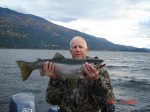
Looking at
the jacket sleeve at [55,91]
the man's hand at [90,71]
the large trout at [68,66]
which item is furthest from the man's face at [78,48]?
the jacket sleeve at [55,91]

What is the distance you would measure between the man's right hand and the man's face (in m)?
0.56

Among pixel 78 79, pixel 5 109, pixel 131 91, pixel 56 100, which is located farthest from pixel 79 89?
pixel 131 91

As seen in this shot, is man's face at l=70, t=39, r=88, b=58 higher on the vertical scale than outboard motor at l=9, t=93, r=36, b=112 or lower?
higher

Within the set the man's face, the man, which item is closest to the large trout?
the man

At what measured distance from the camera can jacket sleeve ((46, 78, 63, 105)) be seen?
20.4 feet

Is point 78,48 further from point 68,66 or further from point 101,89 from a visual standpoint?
→ point 101,89

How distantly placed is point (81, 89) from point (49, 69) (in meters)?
0.83

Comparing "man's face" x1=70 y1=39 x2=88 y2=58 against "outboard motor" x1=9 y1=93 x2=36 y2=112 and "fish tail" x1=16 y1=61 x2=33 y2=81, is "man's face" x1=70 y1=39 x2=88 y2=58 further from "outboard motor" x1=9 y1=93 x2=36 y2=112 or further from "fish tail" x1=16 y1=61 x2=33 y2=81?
"outboard motor" x1=9 y1=93 x2=36 y2=112

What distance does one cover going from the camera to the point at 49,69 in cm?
616

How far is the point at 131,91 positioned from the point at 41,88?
9.80 metres

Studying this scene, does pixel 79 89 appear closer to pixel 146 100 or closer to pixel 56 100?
pixel 56 100

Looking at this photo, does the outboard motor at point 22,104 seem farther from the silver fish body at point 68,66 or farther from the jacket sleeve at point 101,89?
the jacket sleeve at point 101,89

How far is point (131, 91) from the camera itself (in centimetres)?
2947

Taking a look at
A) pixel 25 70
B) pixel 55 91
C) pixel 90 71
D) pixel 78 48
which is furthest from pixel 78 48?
pixel 25 70
